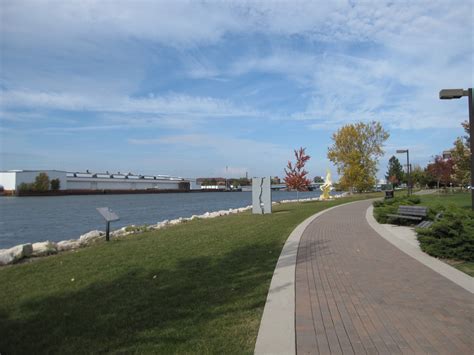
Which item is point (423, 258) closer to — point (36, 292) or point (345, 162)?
point (36, 292)

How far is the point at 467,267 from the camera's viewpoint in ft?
23.6

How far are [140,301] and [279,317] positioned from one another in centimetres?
193

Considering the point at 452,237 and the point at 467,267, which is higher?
the point at 452,237

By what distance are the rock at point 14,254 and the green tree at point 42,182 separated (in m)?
78.4

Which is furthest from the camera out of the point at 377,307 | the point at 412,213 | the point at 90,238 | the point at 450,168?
the point at 450,168

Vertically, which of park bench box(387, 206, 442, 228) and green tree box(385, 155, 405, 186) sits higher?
green tree box(385, 155, 405, 186)

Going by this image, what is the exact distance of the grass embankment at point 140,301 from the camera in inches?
154

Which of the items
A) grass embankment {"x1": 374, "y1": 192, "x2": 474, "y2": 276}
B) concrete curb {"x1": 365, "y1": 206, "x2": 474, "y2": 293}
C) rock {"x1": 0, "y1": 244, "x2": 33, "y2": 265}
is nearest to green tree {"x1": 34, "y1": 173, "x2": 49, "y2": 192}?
rock {"x1": 0, "y1": 244, "x2": 33, "y2": 265}

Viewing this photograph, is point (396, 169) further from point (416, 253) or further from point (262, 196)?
point (416, 253)

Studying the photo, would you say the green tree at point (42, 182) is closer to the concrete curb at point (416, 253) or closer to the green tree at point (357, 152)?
the green tree at point (357, 152)

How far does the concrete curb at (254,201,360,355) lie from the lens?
3697 millimetres

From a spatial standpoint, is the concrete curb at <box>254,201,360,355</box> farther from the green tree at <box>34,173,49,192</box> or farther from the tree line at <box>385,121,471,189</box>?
the green tree at <box>34,173,49,192</box>

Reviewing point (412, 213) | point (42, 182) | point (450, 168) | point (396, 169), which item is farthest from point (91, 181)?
point (412, 213)

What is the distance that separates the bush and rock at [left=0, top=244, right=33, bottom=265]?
32.5 feet
